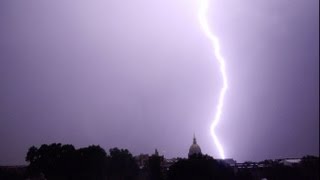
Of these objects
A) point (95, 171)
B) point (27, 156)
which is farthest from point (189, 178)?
point (27, 156)

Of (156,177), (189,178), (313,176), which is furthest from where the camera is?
(156,177)

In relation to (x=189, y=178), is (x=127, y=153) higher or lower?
higher

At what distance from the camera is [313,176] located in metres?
71.6

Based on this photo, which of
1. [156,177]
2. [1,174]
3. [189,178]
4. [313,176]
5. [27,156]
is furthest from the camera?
[1,174]

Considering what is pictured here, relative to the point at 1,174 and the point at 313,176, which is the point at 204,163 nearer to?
the point at 313,176

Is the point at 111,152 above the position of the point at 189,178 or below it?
above

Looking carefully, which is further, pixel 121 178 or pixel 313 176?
pixel 121 178

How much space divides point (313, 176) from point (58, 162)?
141 feet

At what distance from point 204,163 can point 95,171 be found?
1931 centimetres

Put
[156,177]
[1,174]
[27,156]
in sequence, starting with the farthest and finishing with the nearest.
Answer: [1,174] → [156,177] → [27,156]

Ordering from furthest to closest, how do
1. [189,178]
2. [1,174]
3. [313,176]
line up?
[1,174], [313,176], [189,178]

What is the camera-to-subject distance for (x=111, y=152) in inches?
3088

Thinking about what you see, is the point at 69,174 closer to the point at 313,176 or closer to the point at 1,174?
the point at 1,174

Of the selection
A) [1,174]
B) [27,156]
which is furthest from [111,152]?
[1,174]
